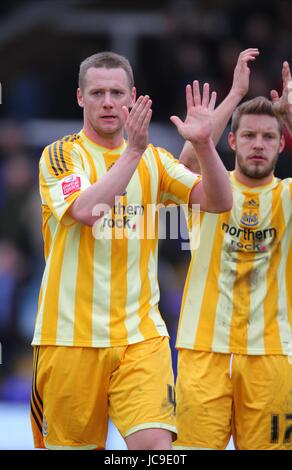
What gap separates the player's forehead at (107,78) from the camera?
5.79m

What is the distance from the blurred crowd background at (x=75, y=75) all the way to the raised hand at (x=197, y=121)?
4.38 metres

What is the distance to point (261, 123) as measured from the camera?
6570 millimetres

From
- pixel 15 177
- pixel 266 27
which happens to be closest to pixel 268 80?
pixel 266 27

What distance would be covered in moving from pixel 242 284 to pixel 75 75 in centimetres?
660

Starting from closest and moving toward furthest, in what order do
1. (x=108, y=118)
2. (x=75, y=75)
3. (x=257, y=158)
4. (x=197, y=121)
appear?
(x=197, y=121), (x=108, y=118), (x=257, y=158), (x=75, y=75)

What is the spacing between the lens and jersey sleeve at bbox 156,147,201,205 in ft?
19.4

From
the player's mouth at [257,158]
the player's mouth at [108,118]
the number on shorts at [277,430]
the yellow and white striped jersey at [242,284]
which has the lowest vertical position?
the number on shorts at [277,430]

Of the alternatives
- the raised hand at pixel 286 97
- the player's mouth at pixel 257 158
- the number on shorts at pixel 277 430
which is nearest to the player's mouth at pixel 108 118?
the raised hand at pixel 286 97

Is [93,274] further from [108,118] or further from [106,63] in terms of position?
[106,63]

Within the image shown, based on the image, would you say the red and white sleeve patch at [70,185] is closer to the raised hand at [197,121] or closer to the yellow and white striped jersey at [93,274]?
the yellow and white striped jersey at [93,274]

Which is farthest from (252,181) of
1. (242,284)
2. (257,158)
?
(242,284)

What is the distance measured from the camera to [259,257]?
644 centimetres

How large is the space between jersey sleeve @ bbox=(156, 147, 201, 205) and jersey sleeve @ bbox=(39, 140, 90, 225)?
454 millimetres

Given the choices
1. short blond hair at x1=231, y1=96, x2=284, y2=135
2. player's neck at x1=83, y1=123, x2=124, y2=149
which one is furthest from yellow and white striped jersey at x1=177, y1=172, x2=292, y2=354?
player's neck at x1=83, y1=123, x2=124, y2=149
